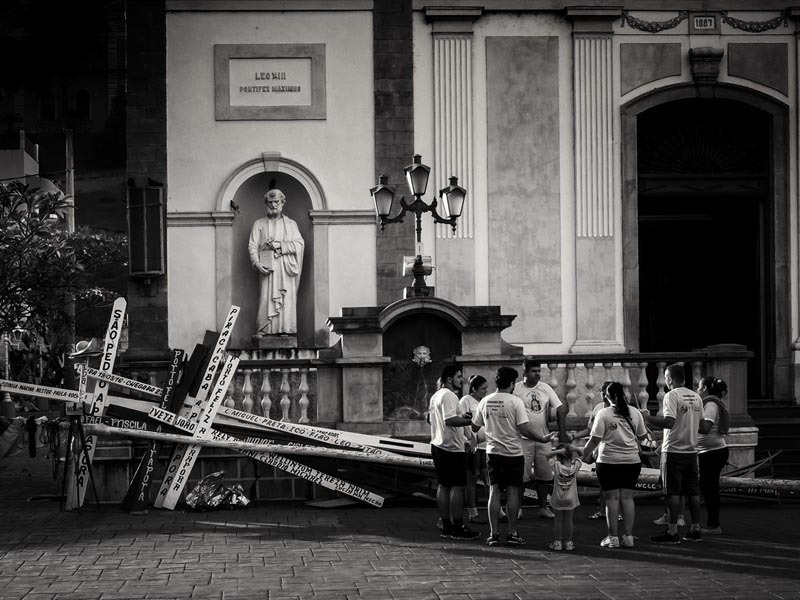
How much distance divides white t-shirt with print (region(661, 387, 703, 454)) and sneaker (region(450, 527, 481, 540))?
2.06 meters

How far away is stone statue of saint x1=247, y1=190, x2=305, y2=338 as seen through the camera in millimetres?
20406

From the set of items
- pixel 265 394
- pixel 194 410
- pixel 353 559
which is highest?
pixel 265 394

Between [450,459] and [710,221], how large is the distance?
41.1 ft

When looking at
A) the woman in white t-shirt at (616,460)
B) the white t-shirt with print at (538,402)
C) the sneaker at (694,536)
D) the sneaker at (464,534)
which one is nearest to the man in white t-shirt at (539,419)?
the white t-shirt with print at (538,402)

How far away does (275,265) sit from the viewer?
66.9ft

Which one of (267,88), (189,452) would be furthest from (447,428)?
(267,88)

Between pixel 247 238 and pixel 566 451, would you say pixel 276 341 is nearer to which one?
pixel 247 238

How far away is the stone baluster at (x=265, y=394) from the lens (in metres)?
16.0

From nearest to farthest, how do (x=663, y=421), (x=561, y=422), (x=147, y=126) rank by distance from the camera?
(x=663, y=421) → (x=561, y=422) → (x=147, y=126)

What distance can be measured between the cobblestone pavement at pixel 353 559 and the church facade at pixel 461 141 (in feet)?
22.1

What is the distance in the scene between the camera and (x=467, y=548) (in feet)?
37.3

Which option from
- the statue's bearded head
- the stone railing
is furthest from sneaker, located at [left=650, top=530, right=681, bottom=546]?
the statue's bearded head

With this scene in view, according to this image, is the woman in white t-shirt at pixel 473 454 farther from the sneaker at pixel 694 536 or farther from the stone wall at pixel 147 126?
the stone wall at pixel 147 126

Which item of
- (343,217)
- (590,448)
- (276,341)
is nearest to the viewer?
(590,448)
